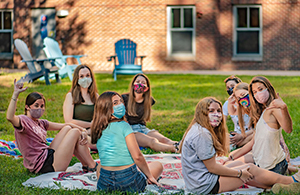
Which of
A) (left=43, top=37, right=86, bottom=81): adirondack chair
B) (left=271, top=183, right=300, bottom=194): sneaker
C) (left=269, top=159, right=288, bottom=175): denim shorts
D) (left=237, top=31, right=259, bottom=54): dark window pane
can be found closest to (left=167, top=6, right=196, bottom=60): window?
(left=237, top=31, right=259, bottom=54): dark window pane

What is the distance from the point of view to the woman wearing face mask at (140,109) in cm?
633

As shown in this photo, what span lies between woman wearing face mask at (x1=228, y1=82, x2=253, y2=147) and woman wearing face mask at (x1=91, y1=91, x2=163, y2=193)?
1.76 meters

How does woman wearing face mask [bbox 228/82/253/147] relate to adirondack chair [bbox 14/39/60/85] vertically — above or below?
below

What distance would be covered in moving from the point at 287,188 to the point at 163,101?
6181 mm

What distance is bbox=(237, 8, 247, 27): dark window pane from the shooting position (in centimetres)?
1700

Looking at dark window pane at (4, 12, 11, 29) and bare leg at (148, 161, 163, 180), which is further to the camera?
dark window pane at (4, 12, 11, 29)

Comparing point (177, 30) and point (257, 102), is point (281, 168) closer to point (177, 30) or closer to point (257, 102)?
point (257, 102)

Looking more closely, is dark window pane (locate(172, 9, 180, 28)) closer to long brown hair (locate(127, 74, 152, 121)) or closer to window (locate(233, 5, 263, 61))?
window (locate(233, 5, 263, 61))

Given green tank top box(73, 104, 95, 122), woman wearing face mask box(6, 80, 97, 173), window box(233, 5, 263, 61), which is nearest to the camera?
woman wearing face mask box(6, 80, 97, 173)

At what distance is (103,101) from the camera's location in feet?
13.3

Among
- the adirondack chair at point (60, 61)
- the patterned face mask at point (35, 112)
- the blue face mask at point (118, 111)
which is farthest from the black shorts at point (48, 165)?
the adirondack chair at point (60, 61)

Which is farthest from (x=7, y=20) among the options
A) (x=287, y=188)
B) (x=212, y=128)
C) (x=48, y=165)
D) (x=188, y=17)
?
(x=287, y=188)

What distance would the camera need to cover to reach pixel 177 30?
17.2 m

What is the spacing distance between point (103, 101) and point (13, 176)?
1.70 metres
